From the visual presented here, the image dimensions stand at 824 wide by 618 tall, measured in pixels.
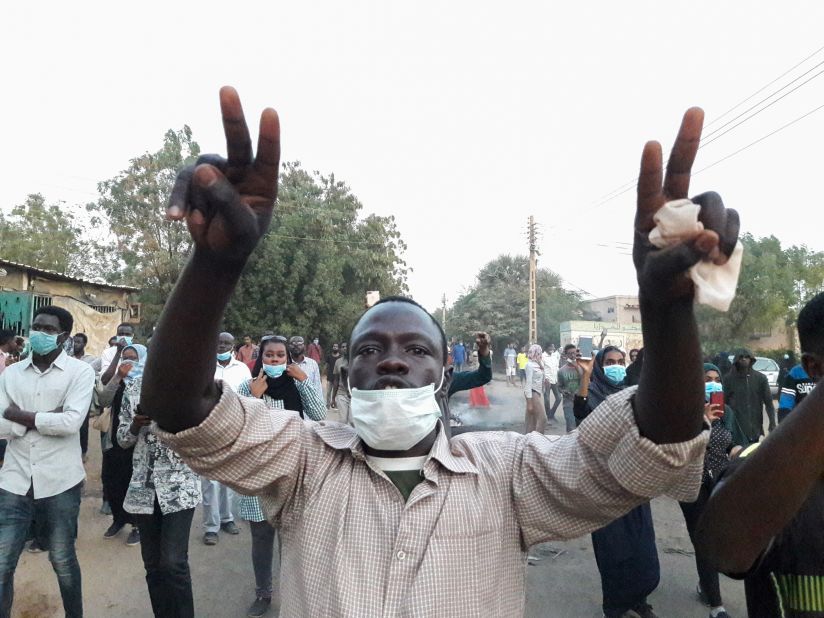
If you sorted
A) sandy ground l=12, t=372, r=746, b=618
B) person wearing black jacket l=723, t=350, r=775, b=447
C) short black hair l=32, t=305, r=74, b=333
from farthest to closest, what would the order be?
1. person wearing black jacket l=723, t=350, r=775, b=447
2. sandy ground l=12, t=372, r=746, b=618
3. short black hair l=32, t=305, r=74, b=333

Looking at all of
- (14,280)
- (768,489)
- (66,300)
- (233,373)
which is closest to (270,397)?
(233,373)

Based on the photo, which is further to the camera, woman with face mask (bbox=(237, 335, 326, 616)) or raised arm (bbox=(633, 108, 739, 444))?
woman with face mask (bbox=(237, 335, 326, 616))

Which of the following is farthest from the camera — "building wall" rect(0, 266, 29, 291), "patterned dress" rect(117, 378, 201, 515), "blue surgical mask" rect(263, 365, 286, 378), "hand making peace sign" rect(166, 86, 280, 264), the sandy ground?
"building wall" rect(0, 266, 29, 291)

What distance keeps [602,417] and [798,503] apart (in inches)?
16.9

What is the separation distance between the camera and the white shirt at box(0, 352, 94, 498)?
3.48 m

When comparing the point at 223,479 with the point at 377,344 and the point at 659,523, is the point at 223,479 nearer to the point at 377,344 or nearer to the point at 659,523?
the point at 377,344

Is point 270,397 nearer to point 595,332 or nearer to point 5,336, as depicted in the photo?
point 5,336

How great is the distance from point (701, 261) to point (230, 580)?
4758 millimetres

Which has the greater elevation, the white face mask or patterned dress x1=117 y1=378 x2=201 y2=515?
the white face mask

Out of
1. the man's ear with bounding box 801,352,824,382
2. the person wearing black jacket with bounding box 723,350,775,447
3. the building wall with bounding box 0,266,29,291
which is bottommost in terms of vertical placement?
the person wearing black jacket with bounding box 723,350,775,447

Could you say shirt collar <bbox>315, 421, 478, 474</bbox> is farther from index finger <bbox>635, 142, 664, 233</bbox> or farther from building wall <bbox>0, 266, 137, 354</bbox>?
building wall <bbox>0, 266, 137, 354</bbox>

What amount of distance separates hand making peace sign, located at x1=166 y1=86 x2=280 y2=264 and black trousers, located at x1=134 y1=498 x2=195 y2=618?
281 centimetres

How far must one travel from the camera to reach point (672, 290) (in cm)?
106

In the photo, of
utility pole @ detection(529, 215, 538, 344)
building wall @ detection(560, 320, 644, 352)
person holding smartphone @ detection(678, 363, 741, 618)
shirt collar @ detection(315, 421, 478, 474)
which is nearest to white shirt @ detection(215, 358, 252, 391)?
person holding smartphone @ detection(678, 363, 741, 618)
